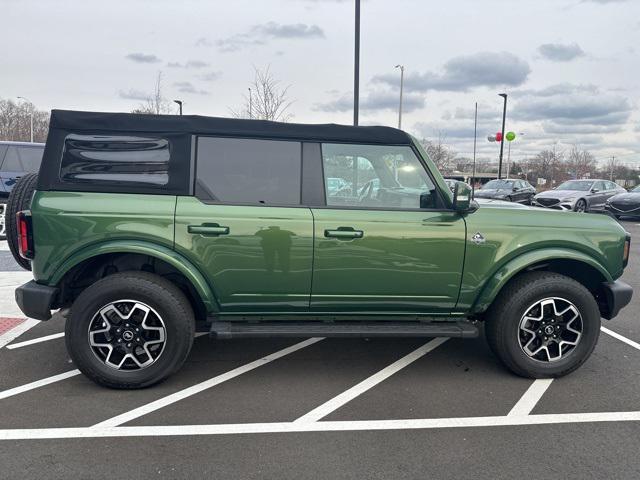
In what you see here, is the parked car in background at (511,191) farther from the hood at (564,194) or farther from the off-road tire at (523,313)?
the off-road tire at (523,313)

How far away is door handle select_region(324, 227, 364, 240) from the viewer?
12.2 feet

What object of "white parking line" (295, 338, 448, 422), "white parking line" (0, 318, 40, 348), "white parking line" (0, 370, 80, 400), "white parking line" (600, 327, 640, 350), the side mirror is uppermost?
the side mirror

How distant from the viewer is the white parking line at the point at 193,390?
326 centimetres

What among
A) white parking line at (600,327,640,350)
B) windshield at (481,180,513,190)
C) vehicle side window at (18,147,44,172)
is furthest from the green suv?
windshield at (481,180,513,190)

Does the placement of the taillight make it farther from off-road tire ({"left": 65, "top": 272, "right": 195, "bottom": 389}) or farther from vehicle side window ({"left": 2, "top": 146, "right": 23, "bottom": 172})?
vehicle side window ({"left": 2, "top": 146, "right": 23, "bottom": 172})

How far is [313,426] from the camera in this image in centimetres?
322

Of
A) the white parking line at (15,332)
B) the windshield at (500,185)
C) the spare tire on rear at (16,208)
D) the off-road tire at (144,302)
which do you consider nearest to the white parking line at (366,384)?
the off-road tire at (144,302)

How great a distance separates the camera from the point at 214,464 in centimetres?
279

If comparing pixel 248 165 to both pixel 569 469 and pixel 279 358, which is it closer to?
pixel 279 358

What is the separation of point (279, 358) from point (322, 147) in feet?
6.11

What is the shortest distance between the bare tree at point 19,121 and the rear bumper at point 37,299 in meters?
74.6

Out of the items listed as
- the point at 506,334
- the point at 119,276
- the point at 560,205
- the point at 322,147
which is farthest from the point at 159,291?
the point at 560,205

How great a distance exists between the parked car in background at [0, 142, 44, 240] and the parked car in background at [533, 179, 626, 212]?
16.7m

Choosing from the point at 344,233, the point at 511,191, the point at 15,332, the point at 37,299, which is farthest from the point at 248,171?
the point at 511,191
